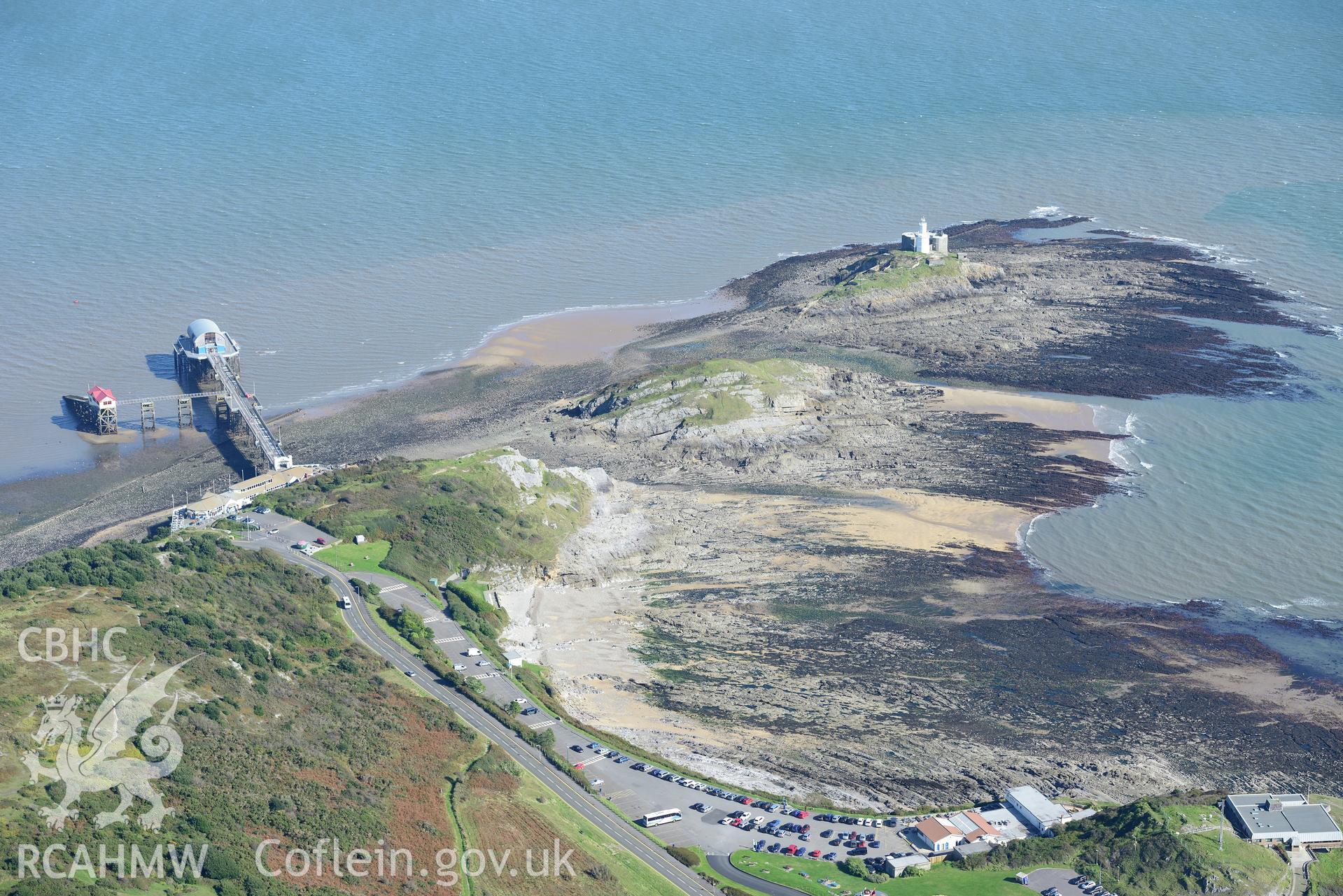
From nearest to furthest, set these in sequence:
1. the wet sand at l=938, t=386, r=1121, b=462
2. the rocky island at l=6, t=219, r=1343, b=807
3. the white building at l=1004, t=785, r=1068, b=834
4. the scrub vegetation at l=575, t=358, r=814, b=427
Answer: the white building at l=1004, t=785, r=1068, b=834, the rocky island at l=6, t=219, r=1343, b=807, the wet sand at l=938, t=386, r=1121, b=462, the scrub vegetation at l=575, t=358, r=814, b=427

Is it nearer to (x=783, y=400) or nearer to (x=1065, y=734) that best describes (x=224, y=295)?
(x=783, y=400)

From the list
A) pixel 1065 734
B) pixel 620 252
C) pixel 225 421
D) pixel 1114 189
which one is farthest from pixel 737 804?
pixel 1114 189

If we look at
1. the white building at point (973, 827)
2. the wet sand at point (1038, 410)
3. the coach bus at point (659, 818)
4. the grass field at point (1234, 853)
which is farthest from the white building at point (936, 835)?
the wet sand at point (1038, 410)

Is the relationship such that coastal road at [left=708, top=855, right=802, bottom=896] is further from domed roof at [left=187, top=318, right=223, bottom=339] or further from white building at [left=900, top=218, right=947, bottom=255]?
white building at [left=900, top=218, right=947, bottom=255]

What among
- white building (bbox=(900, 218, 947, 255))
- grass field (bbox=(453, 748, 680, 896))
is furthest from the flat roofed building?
white building (bbox=(900, 218, 947, 255))

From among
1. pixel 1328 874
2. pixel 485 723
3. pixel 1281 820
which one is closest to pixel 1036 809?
pixel 1281 820

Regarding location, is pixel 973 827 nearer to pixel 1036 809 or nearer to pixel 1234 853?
pixel 1036 809
